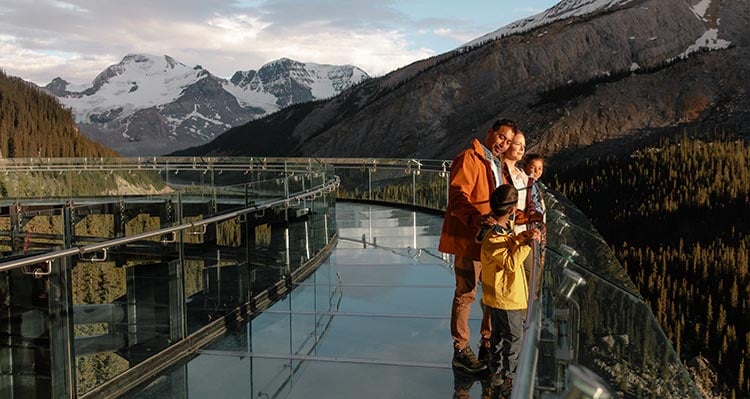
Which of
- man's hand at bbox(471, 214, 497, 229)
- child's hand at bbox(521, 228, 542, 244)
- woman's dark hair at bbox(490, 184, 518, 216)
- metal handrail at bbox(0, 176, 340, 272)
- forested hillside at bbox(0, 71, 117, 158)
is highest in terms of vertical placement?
forested hillside at bbox(0, 71, 117, 158)

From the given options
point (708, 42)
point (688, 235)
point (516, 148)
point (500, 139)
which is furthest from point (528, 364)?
point (708, 42)

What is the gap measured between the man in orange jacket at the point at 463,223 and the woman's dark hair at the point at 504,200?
41cm

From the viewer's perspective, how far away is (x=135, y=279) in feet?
16.5

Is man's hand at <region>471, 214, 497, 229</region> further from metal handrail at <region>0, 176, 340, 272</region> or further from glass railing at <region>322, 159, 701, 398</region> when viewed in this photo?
metal handrail at <region>0, 176, 340, 272</region>

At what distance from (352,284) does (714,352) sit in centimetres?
618

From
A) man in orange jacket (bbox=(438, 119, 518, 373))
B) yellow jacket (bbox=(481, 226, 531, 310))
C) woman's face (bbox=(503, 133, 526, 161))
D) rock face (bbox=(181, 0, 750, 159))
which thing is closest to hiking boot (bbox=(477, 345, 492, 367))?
man in orange jacket (bbox=(438, 119, 518, 373))

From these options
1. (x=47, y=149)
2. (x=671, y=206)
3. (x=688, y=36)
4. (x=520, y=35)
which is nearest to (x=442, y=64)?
(x=520, y=35)

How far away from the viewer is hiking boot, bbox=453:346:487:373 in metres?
4.67

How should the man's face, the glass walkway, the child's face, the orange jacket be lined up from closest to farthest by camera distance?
the glass walkway → the orange jacket → the man's face → the child's face

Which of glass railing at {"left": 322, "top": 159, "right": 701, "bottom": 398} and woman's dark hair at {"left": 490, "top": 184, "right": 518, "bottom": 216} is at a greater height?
woman's dark hair at {"left": 490, "top": 184, "right": 518, "bottom": 216}

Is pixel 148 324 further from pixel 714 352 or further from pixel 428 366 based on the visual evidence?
pixel 714 352

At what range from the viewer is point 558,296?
317cm

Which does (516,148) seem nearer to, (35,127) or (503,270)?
(503,270)

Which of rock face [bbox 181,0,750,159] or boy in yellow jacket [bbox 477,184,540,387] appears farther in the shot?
rock face [bbox 181,0,750,159]
